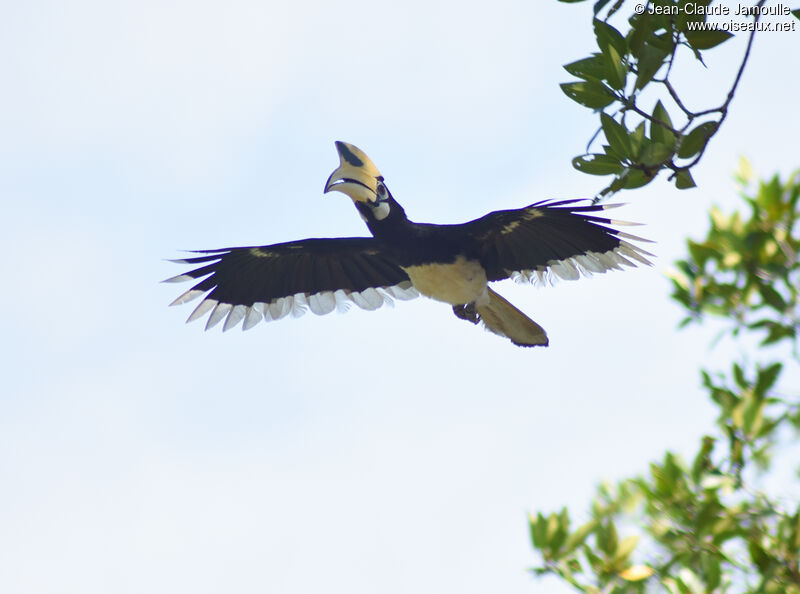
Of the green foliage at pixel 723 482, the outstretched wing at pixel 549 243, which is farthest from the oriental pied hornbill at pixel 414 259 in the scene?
the green foliage at pixel 723 482

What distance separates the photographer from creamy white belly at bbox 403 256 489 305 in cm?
473

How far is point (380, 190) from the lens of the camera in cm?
494

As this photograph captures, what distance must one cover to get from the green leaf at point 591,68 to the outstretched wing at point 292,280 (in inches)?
105

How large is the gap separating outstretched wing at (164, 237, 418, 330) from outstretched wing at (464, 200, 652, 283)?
668 mm

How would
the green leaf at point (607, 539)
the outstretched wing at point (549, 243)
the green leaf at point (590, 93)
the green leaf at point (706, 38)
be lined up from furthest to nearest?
the outstretched wing at point (549, 243), the green leaf at point (607, 539), the green leaf at point (590, 93), the green leaf at point (706, 38)

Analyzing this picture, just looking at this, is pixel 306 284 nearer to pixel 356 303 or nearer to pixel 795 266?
pixel 356 303

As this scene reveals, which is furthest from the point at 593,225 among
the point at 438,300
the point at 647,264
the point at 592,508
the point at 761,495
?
the point at 761,495

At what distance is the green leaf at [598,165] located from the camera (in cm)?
268

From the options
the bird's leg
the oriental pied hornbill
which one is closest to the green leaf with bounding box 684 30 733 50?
the oriental pied hornbill

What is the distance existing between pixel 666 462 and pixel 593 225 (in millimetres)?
2066

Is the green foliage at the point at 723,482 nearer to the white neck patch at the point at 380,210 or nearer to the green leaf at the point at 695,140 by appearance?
the green leaf at the point at 695,140

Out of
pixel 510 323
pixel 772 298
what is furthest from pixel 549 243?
pixel 772 298

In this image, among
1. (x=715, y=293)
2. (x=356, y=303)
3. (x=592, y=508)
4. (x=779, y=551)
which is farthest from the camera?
(x=356, y=303)

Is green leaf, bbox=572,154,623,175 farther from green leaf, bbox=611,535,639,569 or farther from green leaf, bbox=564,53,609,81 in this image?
green leaf, bbox=611,535,639,569
